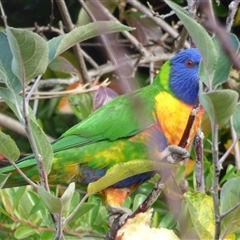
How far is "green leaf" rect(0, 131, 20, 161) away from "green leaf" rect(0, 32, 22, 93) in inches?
2.7

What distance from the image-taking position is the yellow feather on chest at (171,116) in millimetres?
1525

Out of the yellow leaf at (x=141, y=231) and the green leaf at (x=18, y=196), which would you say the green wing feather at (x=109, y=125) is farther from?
the yellow leaf at (x=141, y=231)

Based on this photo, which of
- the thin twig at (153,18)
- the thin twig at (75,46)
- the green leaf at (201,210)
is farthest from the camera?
the thin twig at (153,18)

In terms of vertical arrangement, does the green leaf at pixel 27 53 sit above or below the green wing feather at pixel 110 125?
above

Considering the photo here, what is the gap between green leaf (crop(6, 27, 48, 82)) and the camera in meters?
0.70

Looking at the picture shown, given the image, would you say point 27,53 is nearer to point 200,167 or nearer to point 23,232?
point 200,167

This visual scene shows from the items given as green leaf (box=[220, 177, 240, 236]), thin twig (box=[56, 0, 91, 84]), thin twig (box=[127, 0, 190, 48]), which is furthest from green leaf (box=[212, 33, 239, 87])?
thin twig (box=[127, 0, 190, 48])

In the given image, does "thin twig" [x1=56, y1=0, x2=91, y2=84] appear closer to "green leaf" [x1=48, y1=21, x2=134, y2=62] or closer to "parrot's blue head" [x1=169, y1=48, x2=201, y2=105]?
"parrot's blue head" [x1=169, y1=48, x2=201, y2=105]

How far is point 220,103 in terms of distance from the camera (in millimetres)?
630

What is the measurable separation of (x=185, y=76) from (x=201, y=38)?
105 cm

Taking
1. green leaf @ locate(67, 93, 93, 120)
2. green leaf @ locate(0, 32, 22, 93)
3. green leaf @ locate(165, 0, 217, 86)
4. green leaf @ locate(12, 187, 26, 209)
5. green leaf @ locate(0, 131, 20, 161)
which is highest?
green leaf @ locate(165, 0, 217, 86)

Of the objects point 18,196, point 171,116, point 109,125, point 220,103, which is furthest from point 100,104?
point 220,103

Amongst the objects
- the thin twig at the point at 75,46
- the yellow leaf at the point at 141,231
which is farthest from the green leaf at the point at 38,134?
the thin twig at the point at 75,46

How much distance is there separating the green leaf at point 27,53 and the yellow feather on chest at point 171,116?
80 centimetres
